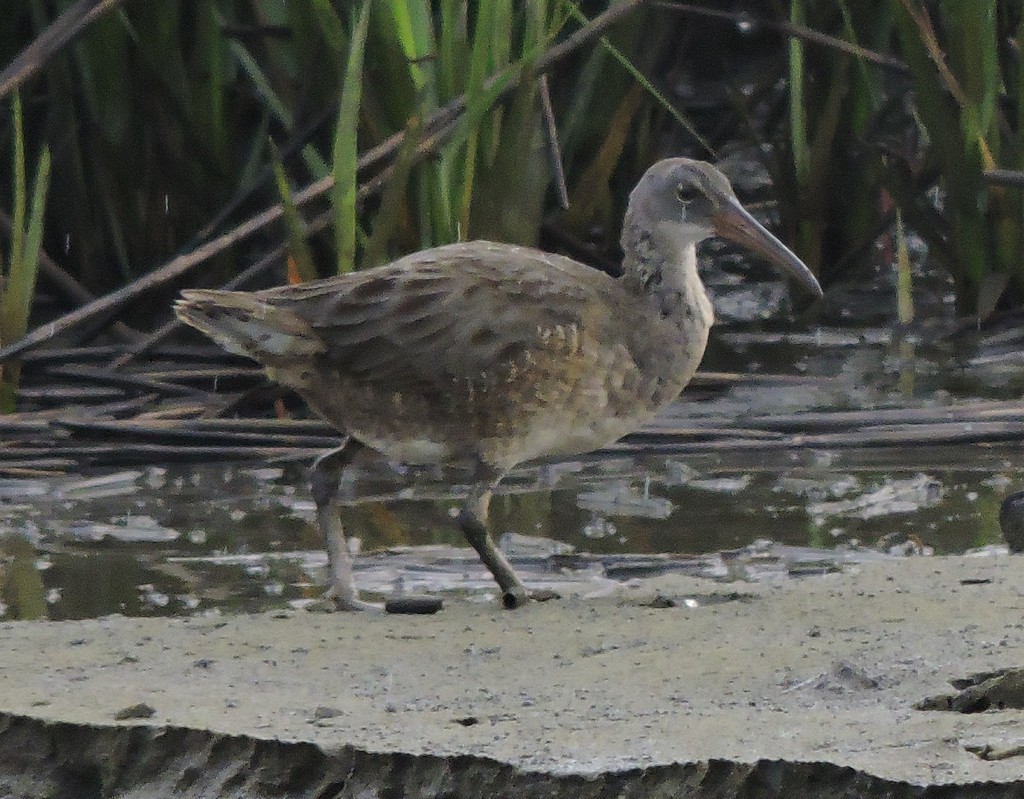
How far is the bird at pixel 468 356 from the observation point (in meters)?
4.45

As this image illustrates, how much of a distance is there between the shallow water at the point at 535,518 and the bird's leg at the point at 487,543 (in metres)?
0.14

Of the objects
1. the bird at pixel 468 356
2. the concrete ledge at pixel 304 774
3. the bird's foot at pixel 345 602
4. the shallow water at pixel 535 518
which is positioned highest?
the bird at pixel 468 356

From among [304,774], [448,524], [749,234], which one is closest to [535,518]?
[448,524]

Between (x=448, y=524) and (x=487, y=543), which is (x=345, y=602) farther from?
(x=448, y=524)

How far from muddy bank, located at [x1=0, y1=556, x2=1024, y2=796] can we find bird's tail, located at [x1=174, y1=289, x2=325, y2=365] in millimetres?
655

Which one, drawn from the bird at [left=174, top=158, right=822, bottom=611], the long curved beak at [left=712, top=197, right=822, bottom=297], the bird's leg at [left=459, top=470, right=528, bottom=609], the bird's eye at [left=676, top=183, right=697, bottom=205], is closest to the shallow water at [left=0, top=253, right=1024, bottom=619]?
the bird's leg at [left=459, top=470, right=528, bottom=609]

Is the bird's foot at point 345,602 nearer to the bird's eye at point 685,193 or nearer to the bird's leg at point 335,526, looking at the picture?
the bird's leg at point 335,526

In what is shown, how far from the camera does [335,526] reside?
463cm

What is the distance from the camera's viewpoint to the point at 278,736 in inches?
124

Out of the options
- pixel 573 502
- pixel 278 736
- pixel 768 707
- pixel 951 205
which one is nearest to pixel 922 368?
pixel 951 205

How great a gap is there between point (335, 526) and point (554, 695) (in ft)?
4.20

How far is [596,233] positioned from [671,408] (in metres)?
1.42

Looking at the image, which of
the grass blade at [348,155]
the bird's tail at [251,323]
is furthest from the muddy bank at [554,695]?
the grass blade at [348,155]

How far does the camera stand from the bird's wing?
4449 millimetres
